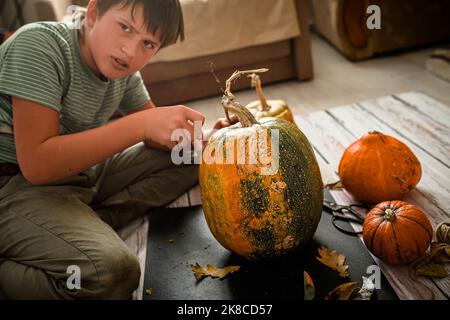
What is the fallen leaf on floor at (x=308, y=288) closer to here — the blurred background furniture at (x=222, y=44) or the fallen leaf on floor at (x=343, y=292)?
the fallen leaf on floor at (x=343, y=292)

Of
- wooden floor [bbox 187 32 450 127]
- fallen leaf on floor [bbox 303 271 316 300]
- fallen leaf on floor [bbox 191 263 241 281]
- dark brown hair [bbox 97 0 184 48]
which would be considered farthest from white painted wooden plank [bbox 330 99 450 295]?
dark brown hair [bbox 97 0 184 48]

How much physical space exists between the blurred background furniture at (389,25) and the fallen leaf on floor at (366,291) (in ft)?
6.97

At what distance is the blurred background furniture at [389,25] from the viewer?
2.82 metres

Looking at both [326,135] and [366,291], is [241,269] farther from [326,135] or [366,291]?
[326,135]

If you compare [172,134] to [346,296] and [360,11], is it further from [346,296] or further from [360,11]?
[360,11]

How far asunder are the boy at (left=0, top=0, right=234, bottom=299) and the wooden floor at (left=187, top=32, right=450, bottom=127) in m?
1.07

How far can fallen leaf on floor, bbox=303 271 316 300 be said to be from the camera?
3.33 ft

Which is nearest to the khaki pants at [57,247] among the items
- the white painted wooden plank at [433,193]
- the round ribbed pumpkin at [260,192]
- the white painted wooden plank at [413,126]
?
the round ribbed pumpkin at [260,192]

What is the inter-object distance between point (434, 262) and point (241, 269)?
45 cm

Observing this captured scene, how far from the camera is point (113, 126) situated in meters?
1.16

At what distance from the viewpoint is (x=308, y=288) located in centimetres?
103
